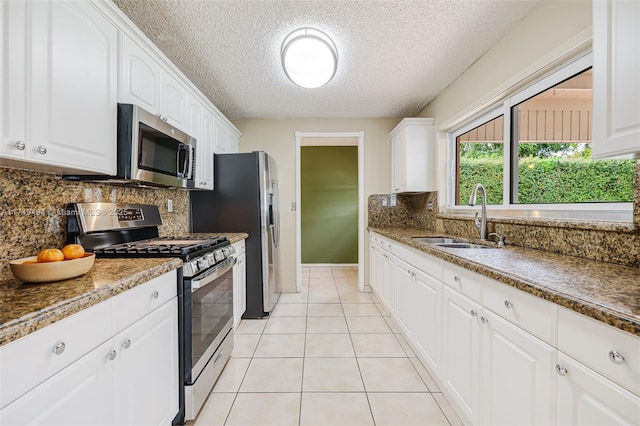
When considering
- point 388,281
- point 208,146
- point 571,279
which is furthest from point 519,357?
point 208,146

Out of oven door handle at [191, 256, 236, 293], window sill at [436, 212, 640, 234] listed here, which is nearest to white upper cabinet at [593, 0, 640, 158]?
window sill at [436, 212, 640, 234]

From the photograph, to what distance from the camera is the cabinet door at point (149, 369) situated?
3.49ft

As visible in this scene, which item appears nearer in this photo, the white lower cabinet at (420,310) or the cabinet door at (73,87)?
the cabinet door at (73,87)

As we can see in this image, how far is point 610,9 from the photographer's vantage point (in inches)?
36.7

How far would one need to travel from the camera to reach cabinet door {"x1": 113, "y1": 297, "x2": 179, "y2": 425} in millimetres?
1062

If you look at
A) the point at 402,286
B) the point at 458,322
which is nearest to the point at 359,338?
the point at 402,286

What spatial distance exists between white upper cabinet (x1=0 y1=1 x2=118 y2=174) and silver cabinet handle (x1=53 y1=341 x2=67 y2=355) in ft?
2.18

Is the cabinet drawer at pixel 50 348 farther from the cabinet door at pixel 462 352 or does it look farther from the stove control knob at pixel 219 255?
the cabinet door at pixel 462 352

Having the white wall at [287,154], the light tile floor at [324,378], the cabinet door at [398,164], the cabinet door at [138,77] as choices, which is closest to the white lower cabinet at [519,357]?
the light tile floor at [324,378]

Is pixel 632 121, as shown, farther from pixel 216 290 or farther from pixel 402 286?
pixel 216 290

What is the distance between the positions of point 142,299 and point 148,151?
3.01 feet

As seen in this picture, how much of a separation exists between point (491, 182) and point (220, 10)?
2.45m

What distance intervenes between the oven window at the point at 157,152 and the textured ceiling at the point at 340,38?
77 centimetres

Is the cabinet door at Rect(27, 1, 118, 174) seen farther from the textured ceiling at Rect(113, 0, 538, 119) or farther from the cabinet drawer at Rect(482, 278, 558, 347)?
the cabinet drawer at Rect(482, 278, 558, 347)
